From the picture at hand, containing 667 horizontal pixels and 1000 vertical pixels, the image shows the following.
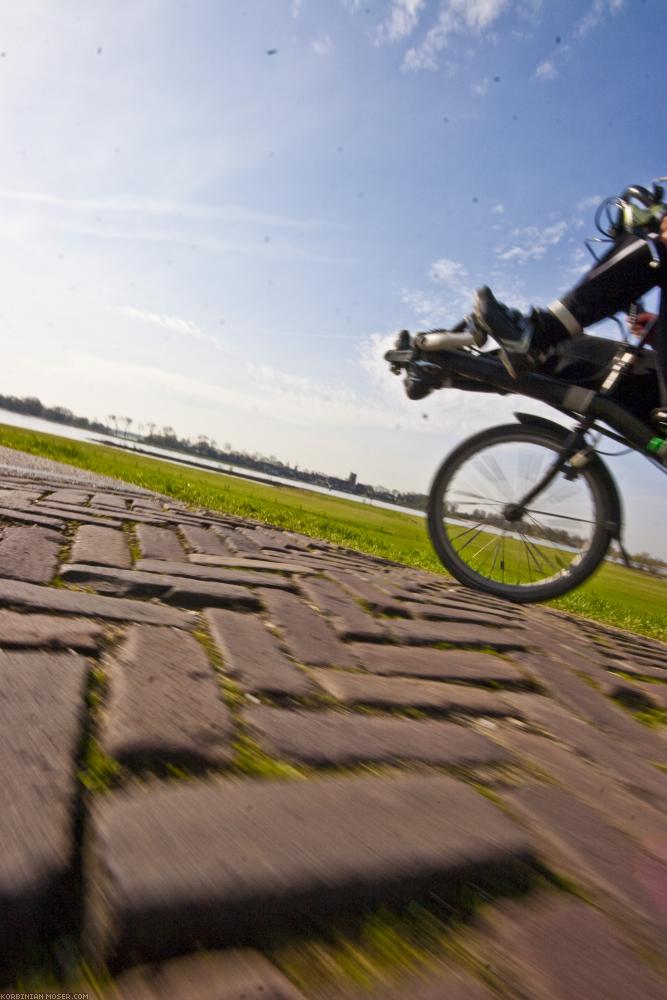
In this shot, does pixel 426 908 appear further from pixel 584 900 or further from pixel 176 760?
pixel 176 760

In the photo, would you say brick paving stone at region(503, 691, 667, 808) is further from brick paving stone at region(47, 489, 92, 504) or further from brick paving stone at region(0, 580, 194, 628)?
brick paving stone at region(47, 489, 92, 504)

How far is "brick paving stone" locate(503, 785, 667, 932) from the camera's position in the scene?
0.85 m

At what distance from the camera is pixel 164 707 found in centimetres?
111

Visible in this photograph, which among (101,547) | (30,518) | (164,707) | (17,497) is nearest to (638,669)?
(164,707)

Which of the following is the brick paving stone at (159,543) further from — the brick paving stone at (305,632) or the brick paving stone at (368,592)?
the brick paving stone at (368,592)

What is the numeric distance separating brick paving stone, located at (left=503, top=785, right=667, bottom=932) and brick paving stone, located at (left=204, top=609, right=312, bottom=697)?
51cm

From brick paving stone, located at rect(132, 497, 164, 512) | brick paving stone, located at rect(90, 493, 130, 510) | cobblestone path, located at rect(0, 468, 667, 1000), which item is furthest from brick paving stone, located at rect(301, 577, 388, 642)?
brick paving stone, located at rect(132, 497, 164, 512)

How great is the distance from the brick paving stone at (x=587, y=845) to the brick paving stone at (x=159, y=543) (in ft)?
5.56

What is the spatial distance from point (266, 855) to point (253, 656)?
0.75 m

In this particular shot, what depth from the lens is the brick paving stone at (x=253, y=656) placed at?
4.39 ft

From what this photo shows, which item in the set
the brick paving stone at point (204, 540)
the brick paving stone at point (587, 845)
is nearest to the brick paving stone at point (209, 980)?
the brick paving stone at point (587, 845)

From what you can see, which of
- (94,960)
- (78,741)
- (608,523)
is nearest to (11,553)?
(78,741)

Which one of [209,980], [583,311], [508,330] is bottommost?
[209,980]

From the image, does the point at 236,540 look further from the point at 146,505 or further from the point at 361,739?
the point at 361,739
